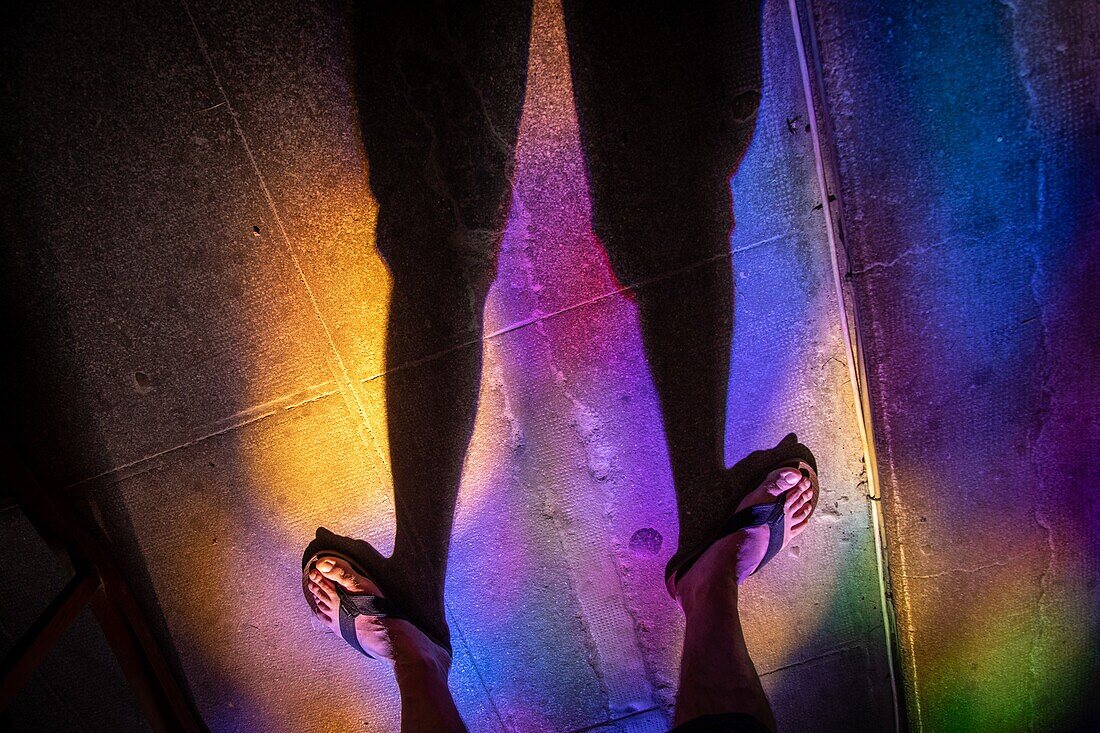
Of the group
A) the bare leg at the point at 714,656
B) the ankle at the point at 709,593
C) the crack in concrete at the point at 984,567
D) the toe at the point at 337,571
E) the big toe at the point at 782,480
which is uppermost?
the toe at the point at 337,571

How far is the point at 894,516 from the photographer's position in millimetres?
2576

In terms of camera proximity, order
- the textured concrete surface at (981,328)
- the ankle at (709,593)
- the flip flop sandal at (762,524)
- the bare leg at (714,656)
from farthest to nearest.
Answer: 1. the flip flop sandal at (762,524)
2. the ankle at (709,593)
3. the textured concrete surface at (981,328)
4. the bare leg at (714,656)

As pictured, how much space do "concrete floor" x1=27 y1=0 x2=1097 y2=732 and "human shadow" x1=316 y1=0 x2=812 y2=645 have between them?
→ 9cm

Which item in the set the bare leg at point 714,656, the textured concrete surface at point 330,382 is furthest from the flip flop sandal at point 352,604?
the bare leg at point 714,656

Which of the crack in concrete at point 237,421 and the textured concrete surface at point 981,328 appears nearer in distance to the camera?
the textured concrete surface at point 981,328

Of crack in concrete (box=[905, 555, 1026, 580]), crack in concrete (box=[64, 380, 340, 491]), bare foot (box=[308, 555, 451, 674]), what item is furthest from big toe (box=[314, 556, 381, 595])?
crack in concrete (box=[905, 555, 1026, 580])

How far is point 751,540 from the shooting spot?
2479 millimetres

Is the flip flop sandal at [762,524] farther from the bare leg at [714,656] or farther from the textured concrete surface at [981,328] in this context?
the textured concrete surface at [981,328]

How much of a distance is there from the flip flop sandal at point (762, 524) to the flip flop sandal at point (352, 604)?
1349 mm

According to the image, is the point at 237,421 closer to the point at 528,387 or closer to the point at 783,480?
the point at 528,387

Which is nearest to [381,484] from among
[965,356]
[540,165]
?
[540,165]

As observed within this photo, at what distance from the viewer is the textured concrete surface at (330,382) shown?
224 cm

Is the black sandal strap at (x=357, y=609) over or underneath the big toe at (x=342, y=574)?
underneath

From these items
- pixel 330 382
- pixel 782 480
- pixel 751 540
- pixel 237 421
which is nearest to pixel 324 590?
pixel 237 421
